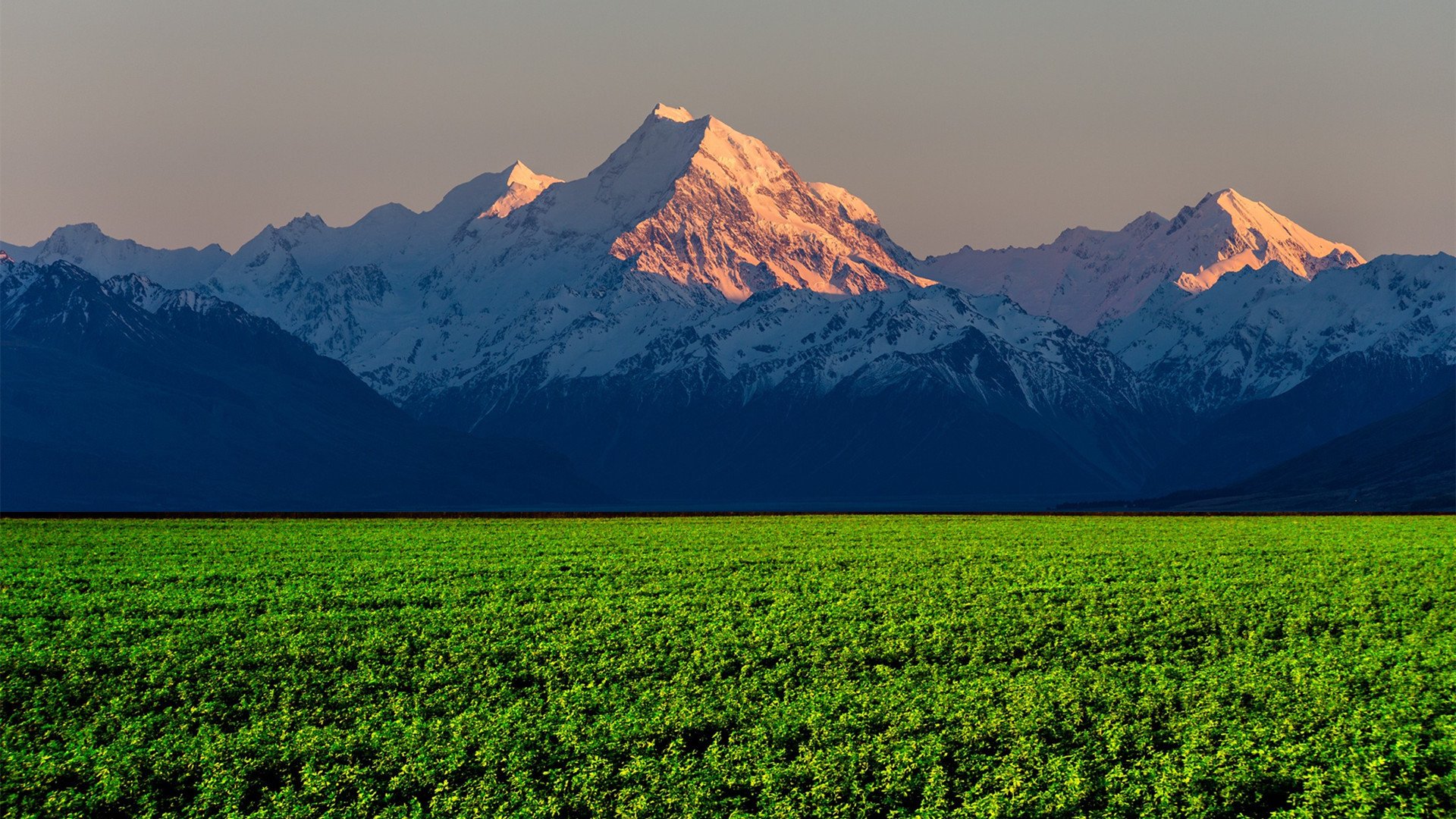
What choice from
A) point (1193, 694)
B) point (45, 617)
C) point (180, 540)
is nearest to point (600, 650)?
point (1193, 694)

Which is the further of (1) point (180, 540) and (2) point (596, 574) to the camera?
(1) point (180, 540)

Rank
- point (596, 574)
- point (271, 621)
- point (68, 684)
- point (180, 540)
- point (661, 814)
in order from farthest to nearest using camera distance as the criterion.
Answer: point (180, 540) < point (596, 574) < point (271, 621) < point (68, 684) < point (661, 814)

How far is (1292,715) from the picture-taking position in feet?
112

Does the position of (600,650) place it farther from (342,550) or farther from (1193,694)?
(342,550)

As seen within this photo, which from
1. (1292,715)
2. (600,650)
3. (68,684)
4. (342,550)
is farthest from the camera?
(342,550)

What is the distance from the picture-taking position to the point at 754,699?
3588cm

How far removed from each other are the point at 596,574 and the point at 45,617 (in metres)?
20.0

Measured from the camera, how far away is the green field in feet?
97.6

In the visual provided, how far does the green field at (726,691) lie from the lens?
29.7m

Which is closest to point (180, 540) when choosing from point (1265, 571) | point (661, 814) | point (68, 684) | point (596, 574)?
point (596, 574)

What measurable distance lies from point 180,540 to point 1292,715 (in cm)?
5858

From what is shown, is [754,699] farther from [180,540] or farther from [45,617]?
[180,540]

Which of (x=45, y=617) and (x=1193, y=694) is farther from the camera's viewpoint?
(x=45, y=617)

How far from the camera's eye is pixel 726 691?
36312 mm
